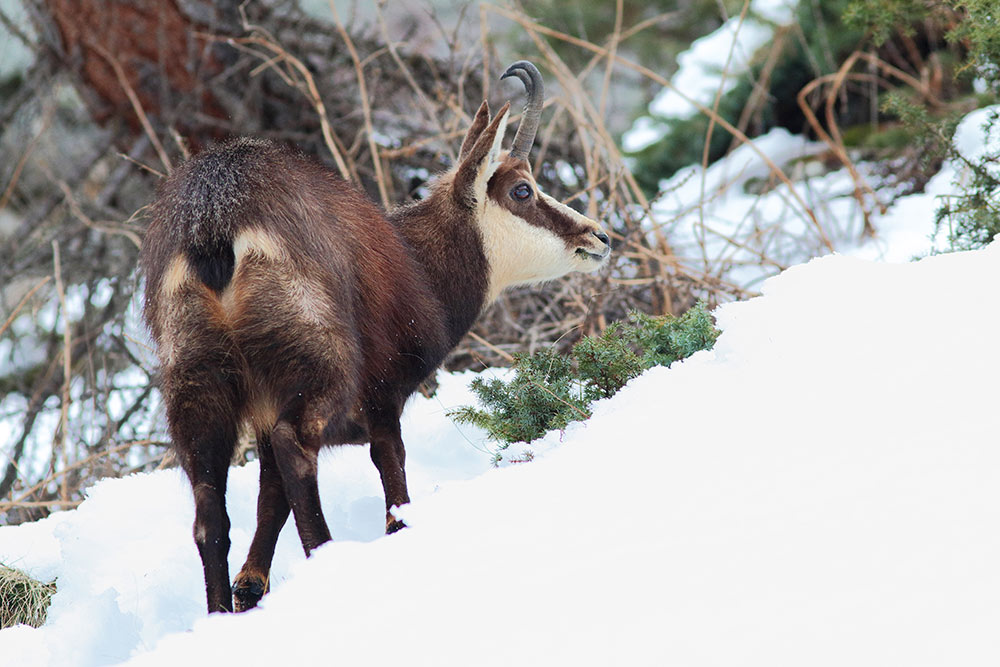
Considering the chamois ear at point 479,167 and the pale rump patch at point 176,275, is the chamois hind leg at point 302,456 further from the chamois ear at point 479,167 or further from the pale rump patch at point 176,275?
the chamois ear at point 479,167

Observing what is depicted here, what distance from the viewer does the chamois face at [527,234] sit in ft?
16.6

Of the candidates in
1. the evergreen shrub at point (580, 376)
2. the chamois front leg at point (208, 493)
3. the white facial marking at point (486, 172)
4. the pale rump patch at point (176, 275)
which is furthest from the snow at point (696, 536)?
the white facial marking at point (486, 172)

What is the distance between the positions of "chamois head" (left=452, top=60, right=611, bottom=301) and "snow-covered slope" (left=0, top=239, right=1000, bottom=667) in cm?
108

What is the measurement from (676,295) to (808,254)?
1377 mm

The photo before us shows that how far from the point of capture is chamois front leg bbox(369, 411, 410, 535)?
4277 millimetres

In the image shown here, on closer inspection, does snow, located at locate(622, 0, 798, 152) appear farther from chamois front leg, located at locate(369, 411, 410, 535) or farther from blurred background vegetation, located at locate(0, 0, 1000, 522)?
chamois front leg, located at locate(369, 411, 410, 535)

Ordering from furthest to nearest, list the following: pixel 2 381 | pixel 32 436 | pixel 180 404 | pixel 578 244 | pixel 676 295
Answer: pixel 2 381 < pixel 32 436 < pixel 676 295 < pixel 578 244 < pixel 180 404

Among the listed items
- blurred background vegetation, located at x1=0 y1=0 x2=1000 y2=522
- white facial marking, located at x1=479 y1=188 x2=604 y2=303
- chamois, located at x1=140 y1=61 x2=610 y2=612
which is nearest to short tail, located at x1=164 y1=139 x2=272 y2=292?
chamois, located at x1=140 y1=61 x2=610 y2=612

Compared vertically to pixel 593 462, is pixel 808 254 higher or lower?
higher

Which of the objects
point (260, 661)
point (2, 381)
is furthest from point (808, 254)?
point (2, 381)

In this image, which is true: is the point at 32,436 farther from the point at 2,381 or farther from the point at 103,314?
the point at 2,381

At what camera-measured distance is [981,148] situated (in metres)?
7.24

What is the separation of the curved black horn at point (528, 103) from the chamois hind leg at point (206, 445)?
80.9 inches

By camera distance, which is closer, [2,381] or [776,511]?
[776,511]
